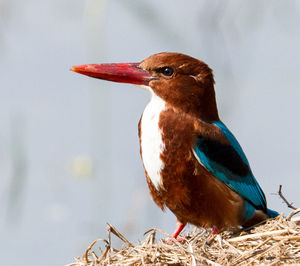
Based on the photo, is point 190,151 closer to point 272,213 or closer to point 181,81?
point 181,81

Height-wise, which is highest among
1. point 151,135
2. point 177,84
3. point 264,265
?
point 177,84

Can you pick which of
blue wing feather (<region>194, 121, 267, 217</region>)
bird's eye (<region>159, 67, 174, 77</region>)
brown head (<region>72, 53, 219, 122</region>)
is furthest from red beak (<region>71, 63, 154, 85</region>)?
blue wing feather (<region>194, 121, 267, 217</region>)

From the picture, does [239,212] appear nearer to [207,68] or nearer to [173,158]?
[173,158]

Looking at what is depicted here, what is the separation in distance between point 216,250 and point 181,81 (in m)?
1.68

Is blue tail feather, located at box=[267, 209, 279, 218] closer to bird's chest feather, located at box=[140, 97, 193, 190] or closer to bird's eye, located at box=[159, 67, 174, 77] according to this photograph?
bird's chest feather, located at box=[140, 97, 193, 190]

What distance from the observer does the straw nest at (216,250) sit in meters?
4.74

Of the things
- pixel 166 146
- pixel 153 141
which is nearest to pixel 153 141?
pixel 153 141

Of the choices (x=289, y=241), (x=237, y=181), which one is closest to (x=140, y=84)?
(x=237, y=181)

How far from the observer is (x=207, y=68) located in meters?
6.25

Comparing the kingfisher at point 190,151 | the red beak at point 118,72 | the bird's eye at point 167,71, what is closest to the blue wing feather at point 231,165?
the kingfisher at point 190,151

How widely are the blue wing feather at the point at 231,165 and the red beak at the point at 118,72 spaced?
80 cm

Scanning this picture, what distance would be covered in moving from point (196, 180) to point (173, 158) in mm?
265

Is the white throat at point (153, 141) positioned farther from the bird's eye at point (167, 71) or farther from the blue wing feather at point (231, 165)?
the blue wing feather at point (231, 165)

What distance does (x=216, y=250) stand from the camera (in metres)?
5.11
